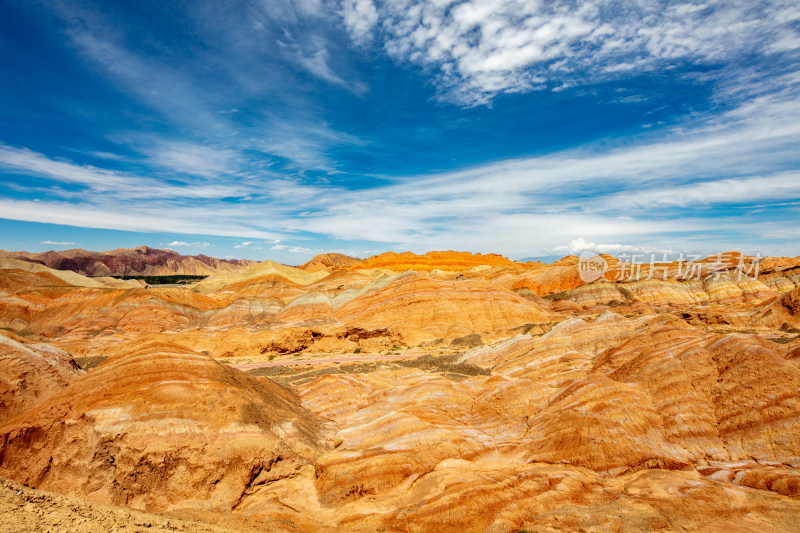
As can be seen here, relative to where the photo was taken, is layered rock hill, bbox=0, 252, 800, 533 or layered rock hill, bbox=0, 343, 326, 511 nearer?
layered rock hill, bbox=0, 252, 800, 533

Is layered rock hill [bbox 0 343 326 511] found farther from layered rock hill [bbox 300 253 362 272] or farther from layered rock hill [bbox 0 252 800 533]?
layered rock hill [bbox 300 253 362 272]

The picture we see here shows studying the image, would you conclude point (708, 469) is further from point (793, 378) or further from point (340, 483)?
point (340, 483)

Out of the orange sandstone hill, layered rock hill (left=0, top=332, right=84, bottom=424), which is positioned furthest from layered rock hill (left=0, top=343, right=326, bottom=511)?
the orange sandstone hill

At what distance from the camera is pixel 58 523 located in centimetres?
637

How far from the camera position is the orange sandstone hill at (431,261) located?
430ft

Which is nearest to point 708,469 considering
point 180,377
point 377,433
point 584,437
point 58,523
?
point 584,437

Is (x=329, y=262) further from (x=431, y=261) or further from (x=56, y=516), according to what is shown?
(x=56, y=516)

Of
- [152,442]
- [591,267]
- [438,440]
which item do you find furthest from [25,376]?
[591,267]

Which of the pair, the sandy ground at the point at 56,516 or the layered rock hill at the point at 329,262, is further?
the layered rock hill at the point at 329,262

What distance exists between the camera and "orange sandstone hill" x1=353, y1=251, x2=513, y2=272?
13112cm

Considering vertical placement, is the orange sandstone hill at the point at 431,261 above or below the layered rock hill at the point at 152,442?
above

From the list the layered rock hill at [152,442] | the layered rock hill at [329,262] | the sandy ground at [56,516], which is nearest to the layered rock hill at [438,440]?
the layered rock hill at [152,442]

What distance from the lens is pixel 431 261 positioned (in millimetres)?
140375

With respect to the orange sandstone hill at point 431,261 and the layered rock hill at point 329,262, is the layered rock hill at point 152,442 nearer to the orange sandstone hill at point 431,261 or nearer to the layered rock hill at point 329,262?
the orange sandstone hill at point 431,261
